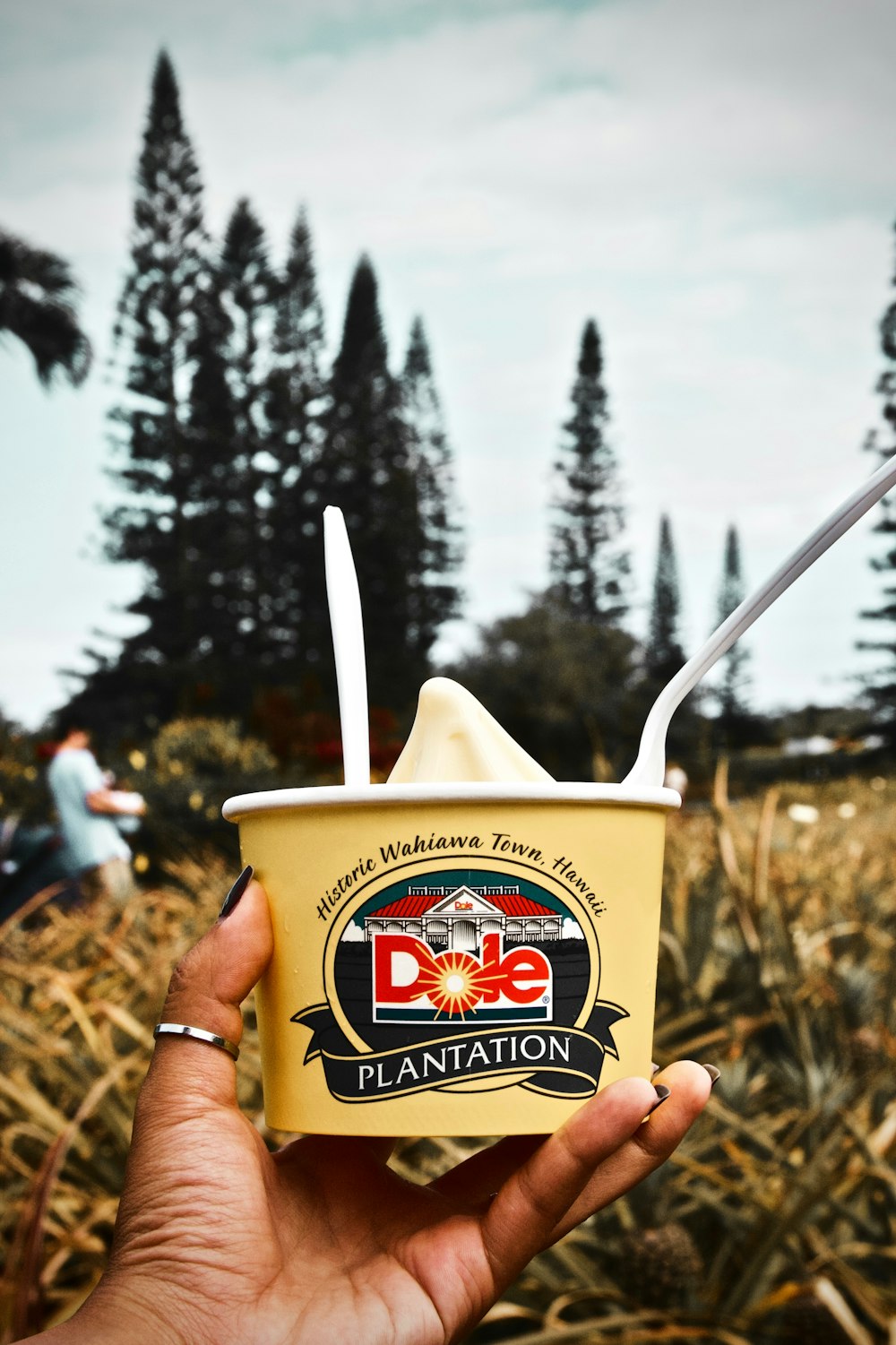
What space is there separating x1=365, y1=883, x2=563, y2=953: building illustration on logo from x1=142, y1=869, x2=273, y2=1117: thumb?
14 cm

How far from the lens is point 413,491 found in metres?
34.3

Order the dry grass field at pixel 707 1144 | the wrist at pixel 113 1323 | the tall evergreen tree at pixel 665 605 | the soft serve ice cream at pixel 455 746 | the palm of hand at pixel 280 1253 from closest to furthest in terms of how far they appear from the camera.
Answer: the wrist at pixel 113 1323
the palm of hand at pixel 280 1253
the soft serve ice cream at pixel 455 746
the dry grass field at pixel 707 1144
the tall evergreen tree at pixel 665 605

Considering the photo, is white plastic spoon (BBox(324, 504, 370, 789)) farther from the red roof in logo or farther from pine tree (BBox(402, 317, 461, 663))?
pine tree (BBox(402, 317, 461, 663))

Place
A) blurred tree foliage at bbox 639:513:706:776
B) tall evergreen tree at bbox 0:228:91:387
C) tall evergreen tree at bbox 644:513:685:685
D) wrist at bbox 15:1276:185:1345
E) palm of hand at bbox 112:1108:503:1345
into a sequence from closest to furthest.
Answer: wrist at bbox 15:1276:185:1345
palm of hand at bbox 112:1108:503:1345
tall evergreen tree at bbox 0:228:91:387
blurred tree foliage at bbox 639:513:706:776
tall evergreen tree at bbox 644:513:685:685

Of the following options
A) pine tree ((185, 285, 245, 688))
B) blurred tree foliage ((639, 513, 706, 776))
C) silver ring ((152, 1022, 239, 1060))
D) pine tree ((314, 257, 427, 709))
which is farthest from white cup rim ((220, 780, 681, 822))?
blurred tree foliage ((639, 513, 706, 776))

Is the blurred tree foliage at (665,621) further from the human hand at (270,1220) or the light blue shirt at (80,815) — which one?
the human hand at (270,1220)

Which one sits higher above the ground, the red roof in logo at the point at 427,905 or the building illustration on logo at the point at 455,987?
the red roof in logo at the point at 427,905

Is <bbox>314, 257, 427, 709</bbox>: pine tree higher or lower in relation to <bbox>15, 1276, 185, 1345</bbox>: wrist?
higher

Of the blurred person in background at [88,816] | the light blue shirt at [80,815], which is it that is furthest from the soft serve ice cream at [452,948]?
the light blue shirt at [80,815]

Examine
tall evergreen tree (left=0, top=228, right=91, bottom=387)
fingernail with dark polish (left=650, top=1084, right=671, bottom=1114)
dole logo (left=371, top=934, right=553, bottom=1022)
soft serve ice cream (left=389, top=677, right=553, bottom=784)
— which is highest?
tall evergreen tree (left=0, top=228, right=91, bottom=387)

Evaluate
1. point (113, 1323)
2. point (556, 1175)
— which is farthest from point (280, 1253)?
Answer: point (556, 1175)

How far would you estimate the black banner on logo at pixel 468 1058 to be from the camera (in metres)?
1.08

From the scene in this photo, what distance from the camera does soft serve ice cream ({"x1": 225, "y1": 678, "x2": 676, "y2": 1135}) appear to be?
1.07 metres

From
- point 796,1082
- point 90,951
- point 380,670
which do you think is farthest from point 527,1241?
point 380,670
